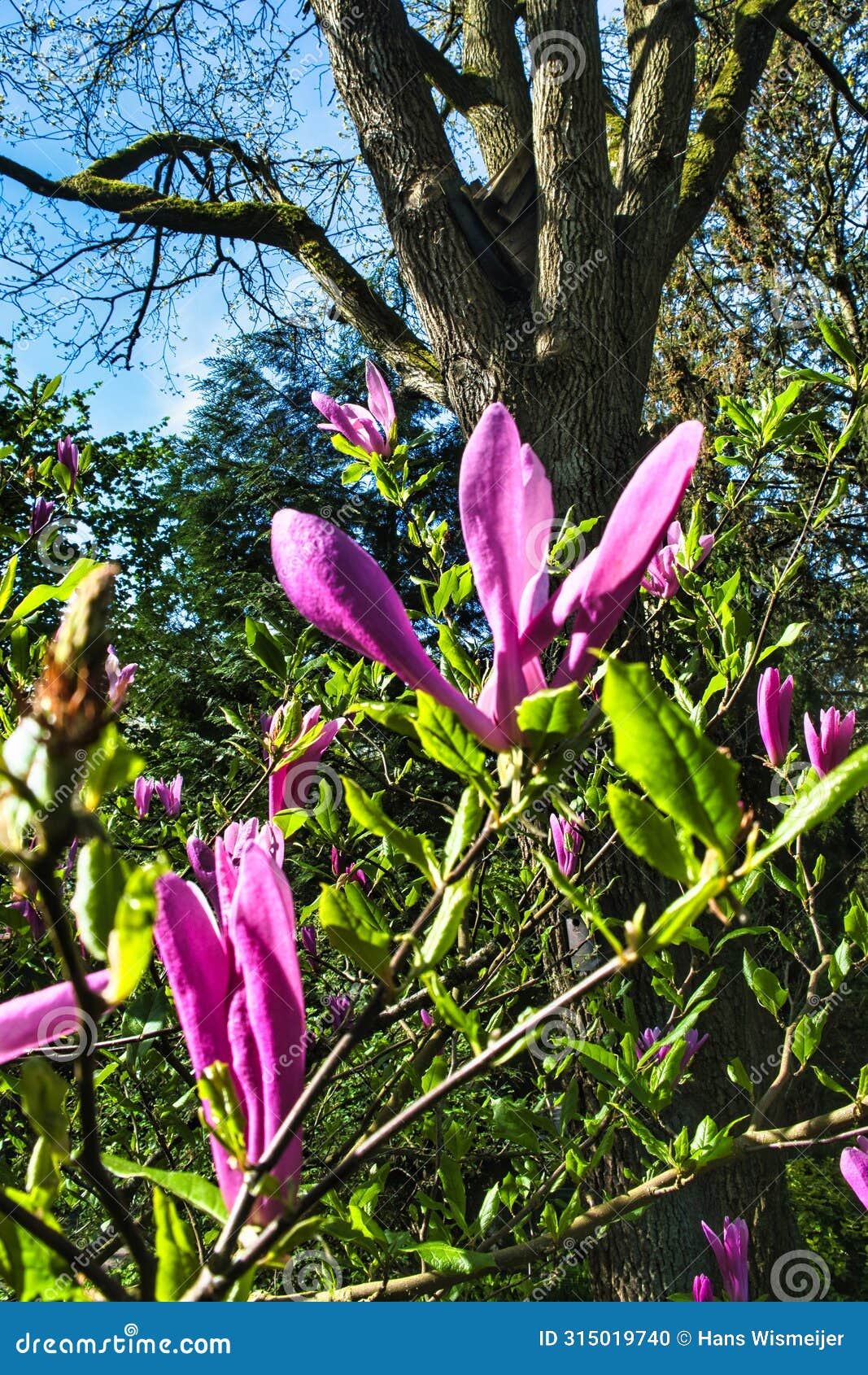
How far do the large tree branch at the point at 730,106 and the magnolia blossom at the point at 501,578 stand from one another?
12.9 ft

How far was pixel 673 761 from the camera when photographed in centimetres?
33

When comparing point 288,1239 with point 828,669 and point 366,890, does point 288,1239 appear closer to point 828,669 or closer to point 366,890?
point 366,890

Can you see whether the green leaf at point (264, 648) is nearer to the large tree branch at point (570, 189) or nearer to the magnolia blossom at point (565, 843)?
the magnolia blossom at point (565, 843)

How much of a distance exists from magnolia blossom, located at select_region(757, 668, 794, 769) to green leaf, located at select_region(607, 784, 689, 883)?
0.61 meters

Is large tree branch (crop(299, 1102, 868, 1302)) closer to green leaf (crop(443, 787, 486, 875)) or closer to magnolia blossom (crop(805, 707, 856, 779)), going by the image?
magnolia blossom (crop(805, 707, 856, 779))

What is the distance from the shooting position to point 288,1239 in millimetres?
406

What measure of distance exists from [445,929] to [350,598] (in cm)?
16

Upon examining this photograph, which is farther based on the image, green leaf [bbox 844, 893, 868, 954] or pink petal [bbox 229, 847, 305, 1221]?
green leaf [bbox 844, 893, 868, 954]

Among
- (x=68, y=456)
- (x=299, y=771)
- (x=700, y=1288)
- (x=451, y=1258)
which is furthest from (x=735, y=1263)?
(x=68, y=456)

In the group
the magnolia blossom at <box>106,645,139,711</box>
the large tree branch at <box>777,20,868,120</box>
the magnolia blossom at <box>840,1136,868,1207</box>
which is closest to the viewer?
the magnolia blossom at <box>106,645,139,711</box>

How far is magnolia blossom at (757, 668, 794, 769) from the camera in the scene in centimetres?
92

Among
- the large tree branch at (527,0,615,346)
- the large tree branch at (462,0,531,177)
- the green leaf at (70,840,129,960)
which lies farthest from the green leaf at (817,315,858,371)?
the large tree branch at (462,0,531,177)

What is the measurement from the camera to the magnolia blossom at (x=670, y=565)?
4.96 feet

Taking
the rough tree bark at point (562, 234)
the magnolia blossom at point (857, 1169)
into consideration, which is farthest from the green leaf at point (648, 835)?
the rough tree bark at point (562, 234)
